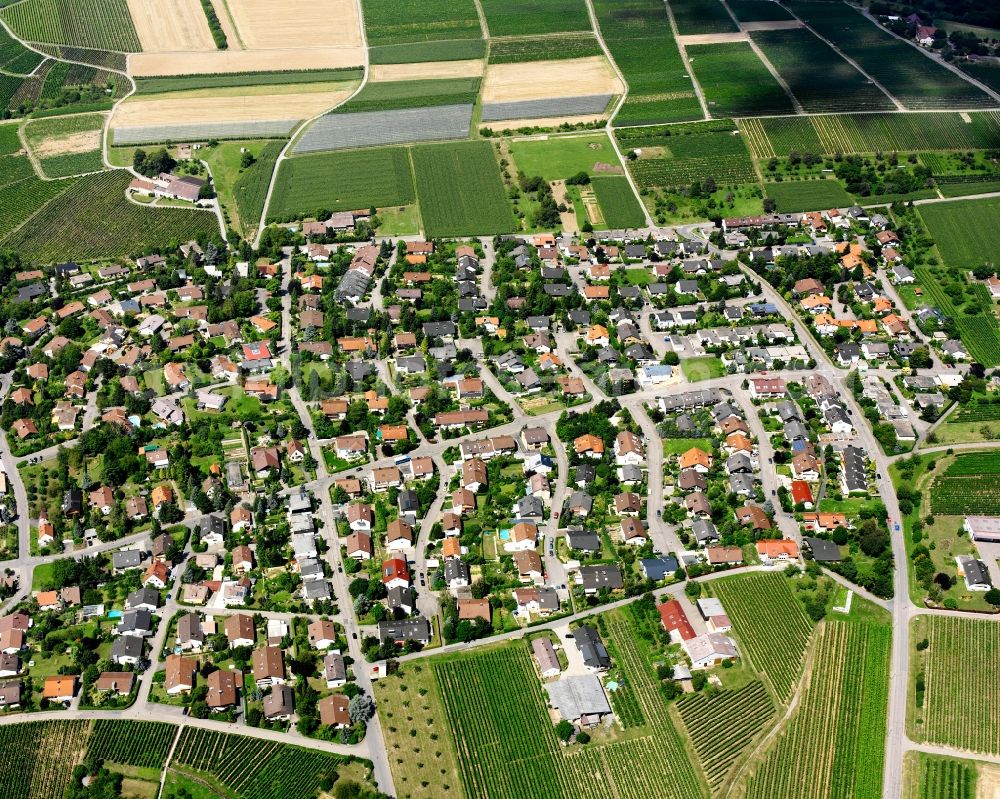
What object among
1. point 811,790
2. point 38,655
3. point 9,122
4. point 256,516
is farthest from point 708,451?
point 9,122

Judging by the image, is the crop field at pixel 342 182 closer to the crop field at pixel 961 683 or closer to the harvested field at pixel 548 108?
the harvested field at pixel 548 108

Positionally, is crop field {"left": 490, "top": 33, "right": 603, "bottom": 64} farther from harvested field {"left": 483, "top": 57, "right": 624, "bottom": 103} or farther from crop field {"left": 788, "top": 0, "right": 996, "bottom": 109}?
crop field {"left": 788, "top": 0, "right": 996, "bottom": 109}

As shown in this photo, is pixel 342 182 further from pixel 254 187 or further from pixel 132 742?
pixel 132 742

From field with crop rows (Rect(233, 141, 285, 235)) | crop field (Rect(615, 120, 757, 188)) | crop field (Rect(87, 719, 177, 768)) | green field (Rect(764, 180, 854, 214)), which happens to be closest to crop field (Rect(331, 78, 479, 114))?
field with crop rows (Rect(233, 141, 285, 235))

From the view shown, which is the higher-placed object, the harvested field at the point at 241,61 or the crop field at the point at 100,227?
the harvested field at the point at 241,61

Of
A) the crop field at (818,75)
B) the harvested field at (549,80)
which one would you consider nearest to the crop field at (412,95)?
the harvested field at (549,80)

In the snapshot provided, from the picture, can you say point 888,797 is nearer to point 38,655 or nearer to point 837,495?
point 837,495
